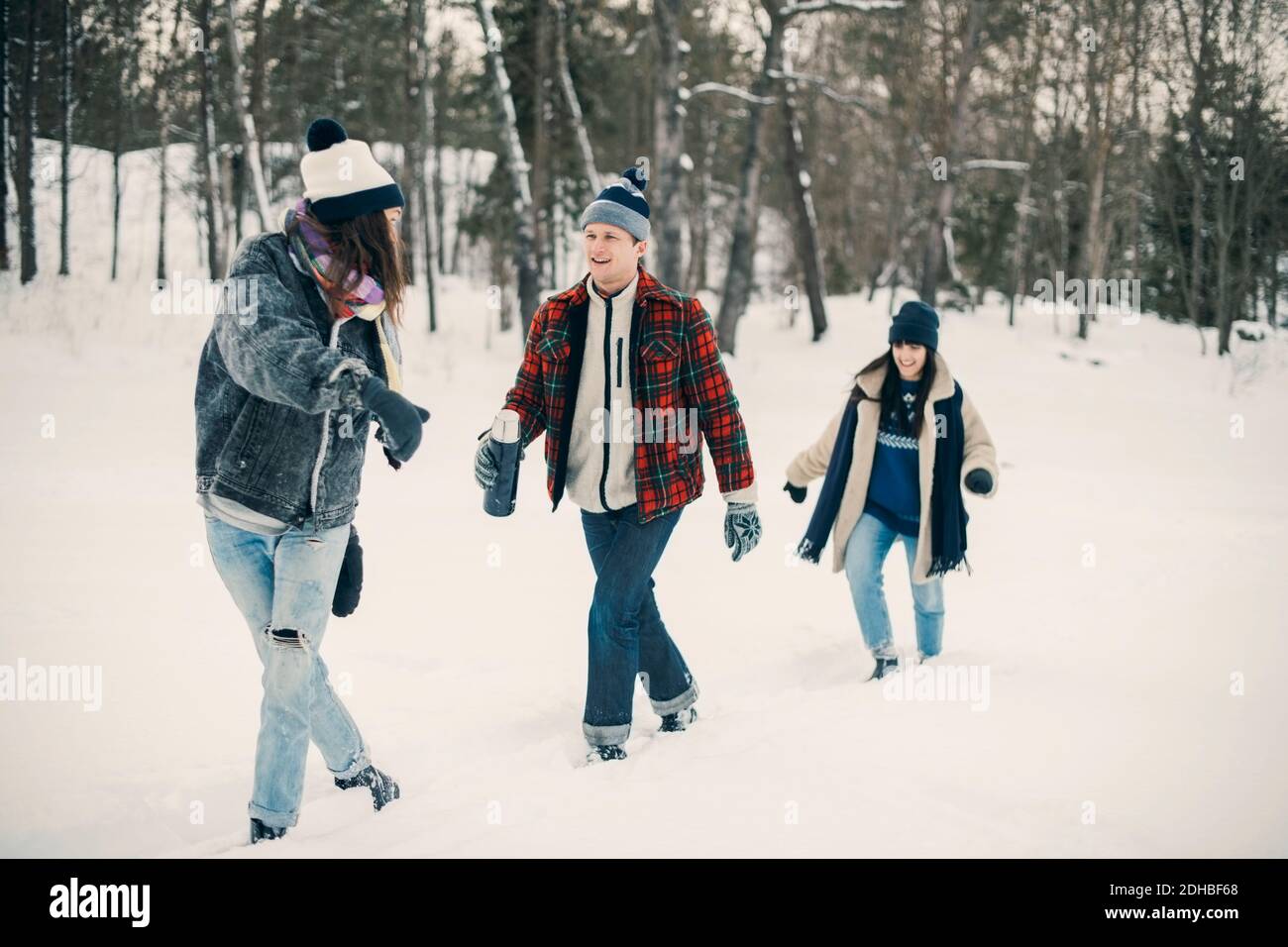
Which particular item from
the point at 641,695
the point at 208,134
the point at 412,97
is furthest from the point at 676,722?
the point at 412,97

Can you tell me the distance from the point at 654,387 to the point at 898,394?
5.61 feet

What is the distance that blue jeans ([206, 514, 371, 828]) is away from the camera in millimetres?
3061

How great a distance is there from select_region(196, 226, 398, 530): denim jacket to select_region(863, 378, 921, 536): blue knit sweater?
273 centimetres

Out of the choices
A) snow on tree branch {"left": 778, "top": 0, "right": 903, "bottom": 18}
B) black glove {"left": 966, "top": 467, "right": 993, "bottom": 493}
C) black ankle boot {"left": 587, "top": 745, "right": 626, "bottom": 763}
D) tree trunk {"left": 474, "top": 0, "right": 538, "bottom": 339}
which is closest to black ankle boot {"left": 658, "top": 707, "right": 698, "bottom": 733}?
black ankle boot {"left": 587, "top": 745, "right": 626, "bottom": 763}

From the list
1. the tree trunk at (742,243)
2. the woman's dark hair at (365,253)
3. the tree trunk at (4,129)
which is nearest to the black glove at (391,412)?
the woman's dark hair at (365,253)

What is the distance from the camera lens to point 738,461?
388cm

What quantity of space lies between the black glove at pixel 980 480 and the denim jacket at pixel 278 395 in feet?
9.57

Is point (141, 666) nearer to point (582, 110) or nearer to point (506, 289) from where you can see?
point (506, 289)

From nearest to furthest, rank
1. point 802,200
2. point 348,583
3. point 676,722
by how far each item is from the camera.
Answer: point 348,583 → point 676,722 → point 802,200

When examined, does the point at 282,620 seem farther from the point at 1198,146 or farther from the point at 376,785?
the point at 1198,146

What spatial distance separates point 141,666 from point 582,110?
2020 cm

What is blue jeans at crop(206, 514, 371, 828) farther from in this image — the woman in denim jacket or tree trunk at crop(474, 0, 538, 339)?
tree trunk at crop(474, 0, 538, 339)

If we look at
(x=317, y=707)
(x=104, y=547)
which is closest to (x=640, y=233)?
(x=317, y=707)

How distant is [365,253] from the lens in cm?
307
